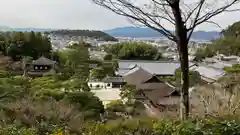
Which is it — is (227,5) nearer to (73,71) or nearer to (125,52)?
(73,71)

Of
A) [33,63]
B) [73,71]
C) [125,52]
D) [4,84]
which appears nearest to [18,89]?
[4,84]

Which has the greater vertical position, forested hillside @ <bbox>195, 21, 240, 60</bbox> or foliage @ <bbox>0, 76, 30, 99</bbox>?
forested hillside @ <bbox>195, 21, 240, 60</bbox>

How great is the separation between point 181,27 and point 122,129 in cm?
118

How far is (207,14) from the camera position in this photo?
2.72 meters

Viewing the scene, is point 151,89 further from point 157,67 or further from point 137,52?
point 137,52

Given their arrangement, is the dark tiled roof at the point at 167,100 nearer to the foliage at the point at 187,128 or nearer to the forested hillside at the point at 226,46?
the foliage at the point at 187,128

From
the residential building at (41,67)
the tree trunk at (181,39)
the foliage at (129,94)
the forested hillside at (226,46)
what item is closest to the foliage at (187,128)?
the tree trunk at (181,39)

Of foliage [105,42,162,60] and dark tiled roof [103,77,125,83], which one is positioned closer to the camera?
dark tiled roof [103,77,125,83]

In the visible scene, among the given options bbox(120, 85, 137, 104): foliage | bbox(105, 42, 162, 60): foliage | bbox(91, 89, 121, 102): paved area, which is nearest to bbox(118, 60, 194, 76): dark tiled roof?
bbox(91, 89, 121, 102): paved area

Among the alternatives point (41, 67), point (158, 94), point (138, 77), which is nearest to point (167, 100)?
point (158, 94)

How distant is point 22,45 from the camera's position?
28.0 meters

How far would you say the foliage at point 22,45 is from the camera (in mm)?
27453

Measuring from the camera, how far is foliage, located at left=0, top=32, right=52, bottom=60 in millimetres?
27453

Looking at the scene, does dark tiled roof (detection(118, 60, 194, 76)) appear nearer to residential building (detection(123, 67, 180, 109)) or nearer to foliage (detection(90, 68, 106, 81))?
foliage (detection(90, 68, 106, 81))
